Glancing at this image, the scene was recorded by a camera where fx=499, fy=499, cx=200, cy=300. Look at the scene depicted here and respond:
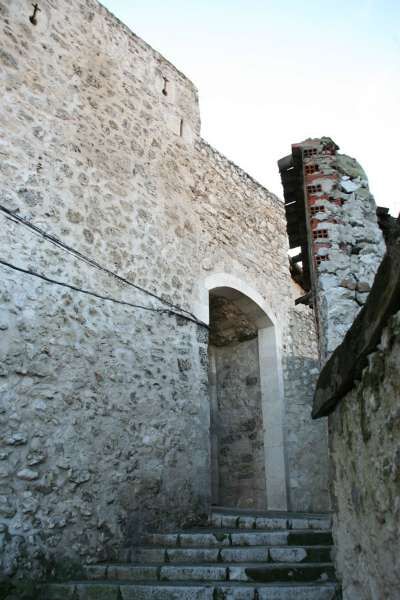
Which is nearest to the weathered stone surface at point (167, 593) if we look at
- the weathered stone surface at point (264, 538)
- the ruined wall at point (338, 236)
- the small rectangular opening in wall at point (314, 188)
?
the weathered stone surface at point (264, 538)

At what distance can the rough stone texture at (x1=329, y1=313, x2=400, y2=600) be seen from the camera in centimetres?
161

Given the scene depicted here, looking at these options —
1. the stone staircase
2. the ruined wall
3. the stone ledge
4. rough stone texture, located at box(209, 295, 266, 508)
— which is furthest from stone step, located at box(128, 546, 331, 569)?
rough stone texture, located at box(209, 295, 266, 508)

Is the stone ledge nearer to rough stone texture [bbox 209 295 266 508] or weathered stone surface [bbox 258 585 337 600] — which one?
weathered stone surface [bbox 258 585 337 600]

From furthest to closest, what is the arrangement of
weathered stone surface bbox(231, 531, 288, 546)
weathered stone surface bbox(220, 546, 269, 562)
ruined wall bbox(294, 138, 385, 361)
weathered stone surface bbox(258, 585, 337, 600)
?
weathered stone surface bbox(231, 531, 288, 546) < weathered stone surface bbox(220, 546, 269, 562) < ruined wall bbox(294, 138, 385, 361) < weathered stone surface bbox(258, 585, 337, 600)

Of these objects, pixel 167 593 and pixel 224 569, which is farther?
pixel 224 569

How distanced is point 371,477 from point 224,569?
1778 mm

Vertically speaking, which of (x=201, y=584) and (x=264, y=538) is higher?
(x=264, y=538)

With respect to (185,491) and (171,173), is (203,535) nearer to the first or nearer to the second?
(185,491)

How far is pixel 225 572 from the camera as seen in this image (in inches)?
126

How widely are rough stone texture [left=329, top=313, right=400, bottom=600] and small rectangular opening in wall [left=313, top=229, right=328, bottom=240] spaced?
132cm

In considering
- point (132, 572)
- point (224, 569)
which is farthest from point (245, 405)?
point (224, 569)

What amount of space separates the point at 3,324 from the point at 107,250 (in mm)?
1445

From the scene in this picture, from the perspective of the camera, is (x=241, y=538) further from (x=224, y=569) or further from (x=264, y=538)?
(x=224, y=569)

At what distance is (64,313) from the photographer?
4.32m
